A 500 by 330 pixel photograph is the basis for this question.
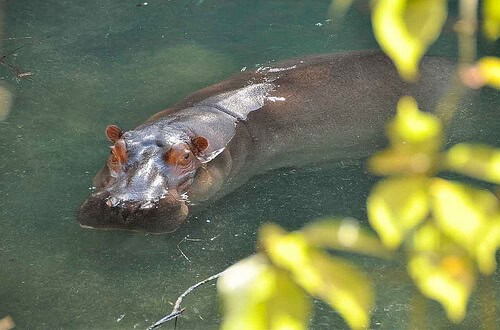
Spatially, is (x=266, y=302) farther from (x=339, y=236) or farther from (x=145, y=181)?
(x=145, y=181)

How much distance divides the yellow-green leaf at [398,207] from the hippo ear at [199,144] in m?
3.30

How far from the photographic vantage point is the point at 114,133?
3988mm

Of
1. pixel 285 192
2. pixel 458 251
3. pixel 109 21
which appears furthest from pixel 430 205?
pixel 109 21

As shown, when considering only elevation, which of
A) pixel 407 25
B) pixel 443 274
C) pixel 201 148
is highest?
pixel 407 25

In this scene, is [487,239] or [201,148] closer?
[487,239]

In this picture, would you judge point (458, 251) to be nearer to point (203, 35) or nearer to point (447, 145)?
point (447, 145)

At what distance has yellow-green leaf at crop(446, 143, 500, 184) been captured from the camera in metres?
0.68

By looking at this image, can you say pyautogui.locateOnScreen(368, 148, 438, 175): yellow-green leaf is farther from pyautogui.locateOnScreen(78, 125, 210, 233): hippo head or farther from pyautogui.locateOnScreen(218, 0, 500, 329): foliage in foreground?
pyautogui.locateOnScreen(78, 125, 210, 233): hippo head

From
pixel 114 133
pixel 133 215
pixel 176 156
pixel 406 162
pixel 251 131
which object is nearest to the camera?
pixel 406 162

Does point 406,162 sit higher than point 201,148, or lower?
higher

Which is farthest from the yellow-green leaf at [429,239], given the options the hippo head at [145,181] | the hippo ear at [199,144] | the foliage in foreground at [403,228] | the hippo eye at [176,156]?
the hippo ear at [199,144]

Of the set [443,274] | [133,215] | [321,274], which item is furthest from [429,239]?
[133,215]

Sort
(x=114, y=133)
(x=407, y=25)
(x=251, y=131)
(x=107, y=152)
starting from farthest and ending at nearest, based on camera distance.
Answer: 1. (x=251, y=131)
2. (x=107, y=152)
3. (x=114, y=133)
4. (x=407, y=25)

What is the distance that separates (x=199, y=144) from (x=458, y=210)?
337cm
